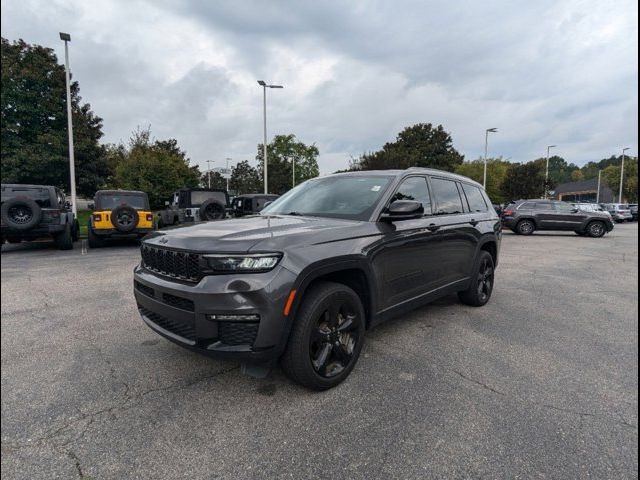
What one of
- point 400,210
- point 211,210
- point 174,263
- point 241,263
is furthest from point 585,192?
point 174,263

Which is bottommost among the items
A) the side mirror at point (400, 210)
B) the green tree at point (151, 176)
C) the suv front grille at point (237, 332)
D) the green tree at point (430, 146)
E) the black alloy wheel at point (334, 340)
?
the black alloy wheel at point (334, 340)

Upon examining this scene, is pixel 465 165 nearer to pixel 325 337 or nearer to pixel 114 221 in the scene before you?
pixel 114 221

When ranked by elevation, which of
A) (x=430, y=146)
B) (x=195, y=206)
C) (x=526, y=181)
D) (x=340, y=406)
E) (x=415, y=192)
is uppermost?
(x=430, y=146)

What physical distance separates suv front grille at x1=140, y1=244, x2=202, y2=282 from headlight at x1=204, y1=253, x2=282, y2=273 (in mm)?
138

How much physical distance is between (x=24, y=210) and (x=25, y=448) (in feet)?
17.3

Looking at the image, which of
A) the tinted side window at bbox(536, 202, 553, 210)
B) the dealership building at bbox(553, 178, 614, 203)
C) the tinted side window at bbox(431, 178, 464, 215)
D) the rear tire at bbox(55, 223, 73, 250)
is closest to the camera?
the tinted side window at bbox(431, 178, 464, 215)

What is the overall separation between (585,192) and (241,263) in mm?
88589

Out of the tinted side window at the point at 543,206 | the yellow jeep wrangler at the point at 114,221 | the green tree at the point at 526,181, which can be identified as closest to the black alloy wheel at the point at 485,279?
the yellow jeep wrangler at the point at 114,221

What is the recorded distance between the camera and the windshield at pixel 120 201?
11.0 meters

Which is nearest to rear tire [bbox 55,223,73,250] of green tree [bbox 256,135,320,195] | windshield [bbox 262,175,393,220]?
windshield [bbox 262,175,393,220]

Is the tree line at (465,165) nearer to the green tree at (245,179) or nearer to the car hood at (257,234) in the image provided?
the green tree at (245,179)

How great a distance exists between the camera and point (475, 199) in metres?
5.41

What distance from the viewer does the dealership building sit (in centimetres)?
7009

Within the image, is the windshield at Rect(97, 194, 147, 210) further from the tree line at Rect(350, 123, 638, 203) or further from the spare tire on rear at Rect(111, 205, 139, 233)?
the tree line at Rect(350, 123, 638, 203)
